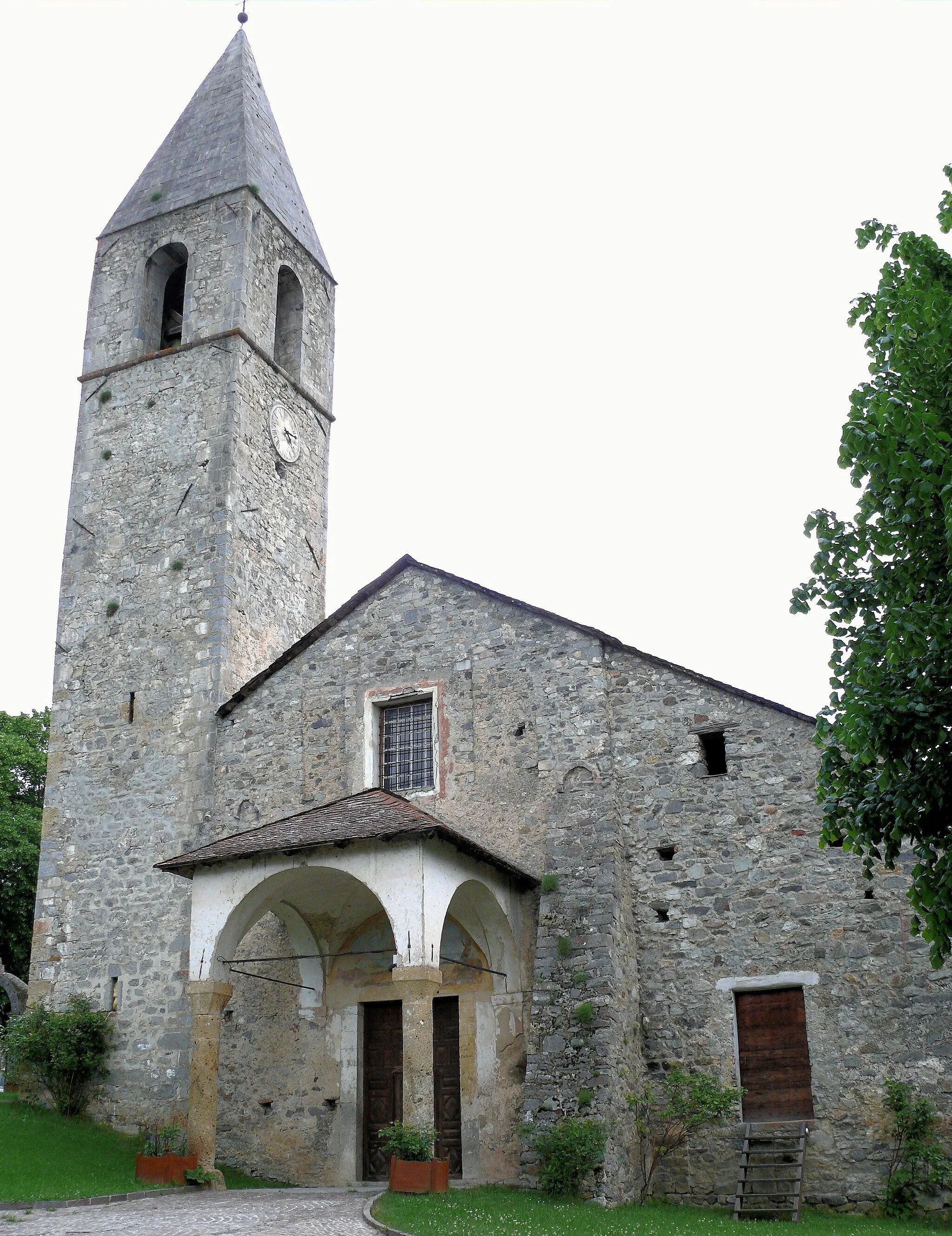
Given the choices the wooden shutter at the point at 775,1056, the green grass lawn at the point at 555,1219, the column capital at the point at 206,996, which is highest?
the column capital at the point at 206,996

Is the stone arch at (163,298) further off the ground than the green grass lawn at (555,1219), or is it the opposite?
the stone arch at (163,298)

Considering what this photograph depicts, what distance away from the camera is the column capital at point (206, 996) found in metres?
12.7

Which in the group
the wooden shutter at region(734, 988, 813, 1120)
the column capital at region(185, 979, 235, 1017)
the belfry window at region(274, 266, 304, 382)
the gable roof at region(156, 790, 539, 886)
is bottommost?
the wooden shutter at region(734, 988, 813, 1120)

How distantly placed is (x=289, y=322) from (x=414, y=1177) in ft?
48.0

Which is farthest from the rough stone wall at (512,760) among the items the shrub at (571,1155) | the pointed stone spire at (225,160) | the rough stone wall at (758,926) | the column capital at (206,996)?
the pointed stone spire at (225,160)

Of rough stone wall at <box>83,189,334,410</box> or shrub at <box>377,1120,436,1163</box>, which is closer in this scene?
shrub at <box>377,1120,436,1163</box>

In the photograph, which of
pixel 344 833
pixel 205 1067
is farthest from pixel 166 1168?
pixel 344 833

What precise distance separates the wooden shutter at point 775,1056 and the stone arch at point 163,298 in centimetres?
1356

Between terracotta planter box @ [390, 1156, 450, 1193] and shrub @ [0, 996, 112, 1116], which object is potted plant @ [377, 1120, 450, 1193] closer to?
terracotta planter box @ [390, 1156, 450, 1193]

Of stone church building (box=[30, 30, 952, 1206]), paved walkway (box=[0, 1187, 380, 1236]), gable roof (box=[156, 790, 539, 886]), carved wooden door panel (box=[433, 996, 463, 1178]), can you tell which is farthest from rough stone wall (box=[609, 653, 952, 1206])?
paved walkway (box=[0, 1187, 380, 1236])

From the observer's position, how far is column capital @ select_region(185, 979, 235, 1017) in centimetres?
1270

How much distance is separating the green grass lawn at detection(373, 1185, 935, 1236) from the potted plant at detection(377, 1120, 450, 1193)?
0.29ft

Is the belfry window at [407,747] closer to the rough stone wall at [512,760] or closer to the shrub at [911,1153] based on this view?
the rough stone wall at [512,760]

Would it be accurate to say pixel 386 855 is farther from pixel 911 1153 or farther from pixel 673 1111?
pixel 911 1153
